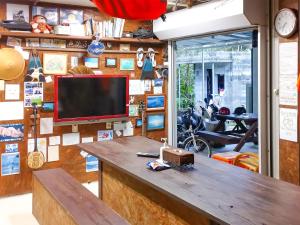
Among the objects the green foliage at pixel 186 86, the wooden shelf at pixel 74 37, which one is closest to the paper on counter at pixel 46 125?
the wooden shelf at pixel 74 37

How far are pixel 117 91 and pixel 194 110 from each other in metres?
2.87

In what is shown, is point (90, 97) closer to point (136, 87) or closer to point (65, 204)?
point (136, 87)

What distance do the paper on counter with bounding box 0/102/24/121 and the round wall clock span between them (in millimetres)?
3297

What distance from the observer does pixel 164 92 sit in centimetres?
575

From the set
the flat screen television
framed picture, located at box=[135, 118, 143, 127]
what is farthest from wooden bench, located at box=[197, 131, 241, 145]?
the flat screen television

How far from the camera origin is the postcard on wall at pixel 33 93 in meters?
4.70

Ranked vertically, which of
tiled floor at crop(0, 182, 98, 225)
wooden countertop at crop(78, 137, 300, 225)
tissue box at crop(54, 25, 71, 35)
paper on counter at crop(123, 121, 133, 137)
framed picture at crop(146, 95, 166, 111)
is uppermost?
tissue box at crop(54, 25, 71, 35)

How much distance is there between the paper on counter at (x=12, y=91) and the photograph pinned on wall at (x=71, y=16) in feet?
3.59

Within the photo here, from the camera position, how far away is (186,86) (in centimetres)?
874

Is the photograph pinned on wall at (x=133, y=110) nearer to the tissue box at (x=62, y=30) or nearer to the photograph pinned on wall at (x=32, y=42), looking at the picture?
the tissue box at (x=62, y=30)

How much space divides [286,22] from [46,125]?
3269 millimetres

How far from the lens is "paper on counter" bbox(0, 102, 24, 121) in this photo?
457 centimetres

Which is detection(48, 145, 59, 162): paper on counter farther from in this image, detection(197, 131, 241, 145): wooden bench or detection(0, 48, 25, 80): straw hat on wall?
detection(197, 131, 241, 145): wooden bench

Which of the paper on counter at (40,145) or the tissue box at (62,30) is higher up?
the tissue box at (62,30)
